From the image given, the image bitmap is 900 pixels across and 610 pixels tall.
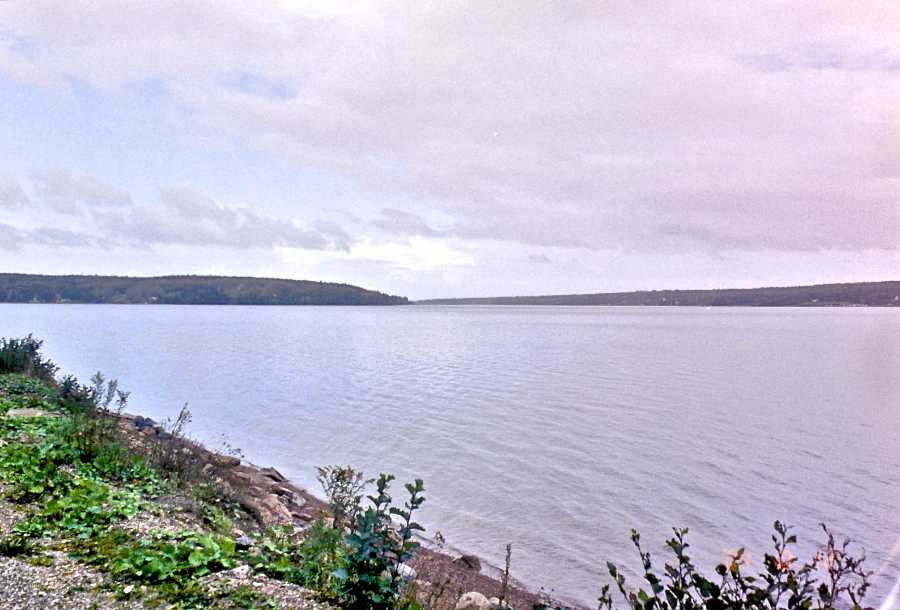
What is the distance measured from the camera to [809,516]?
1187 cm

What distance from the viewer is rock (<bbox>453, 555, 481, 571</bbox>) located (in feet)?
31.8

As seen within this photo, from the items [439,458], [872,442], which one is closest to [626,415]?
[872,442]

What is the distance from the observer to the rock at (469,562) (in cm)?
970

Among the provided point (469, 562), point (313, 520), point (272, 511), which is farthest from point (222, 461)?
point (469, 562)

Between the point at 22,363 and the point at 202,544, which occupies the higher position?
the point at 22,363

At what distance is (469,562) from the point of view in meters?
9.80

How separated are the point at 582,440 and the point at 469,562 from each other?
9.07m

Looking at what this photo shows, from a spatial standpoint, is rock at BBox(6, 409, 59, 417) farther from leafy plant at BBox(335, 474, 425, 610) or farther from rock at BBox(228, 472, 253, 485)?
leafy plant at BBox(335, 474, 425, 610)

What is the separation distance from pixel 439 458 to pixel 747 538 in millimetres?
7847

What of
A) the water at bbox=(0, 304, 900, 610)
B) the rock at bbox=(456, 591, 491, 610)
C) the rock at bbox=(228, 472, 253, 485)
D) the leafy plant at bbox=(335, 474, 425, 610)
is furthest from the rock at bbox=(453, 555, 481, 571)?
the leafy plant at bbox=(335, 474, 425, 610)

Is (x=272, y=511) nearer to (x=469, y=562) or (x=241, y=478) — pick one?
(x=241, y=478)

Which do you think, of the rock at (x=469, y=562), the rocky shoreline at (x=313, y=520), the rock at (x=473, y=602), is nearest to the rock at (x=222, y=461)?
the rocky shoreline at (x=313, y=520)

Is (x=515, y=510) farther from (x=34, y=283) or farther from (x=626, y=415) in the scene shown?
(x=34, y=283)

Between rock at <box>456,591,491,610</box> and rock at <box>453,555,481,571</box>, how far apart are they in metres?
2.09
